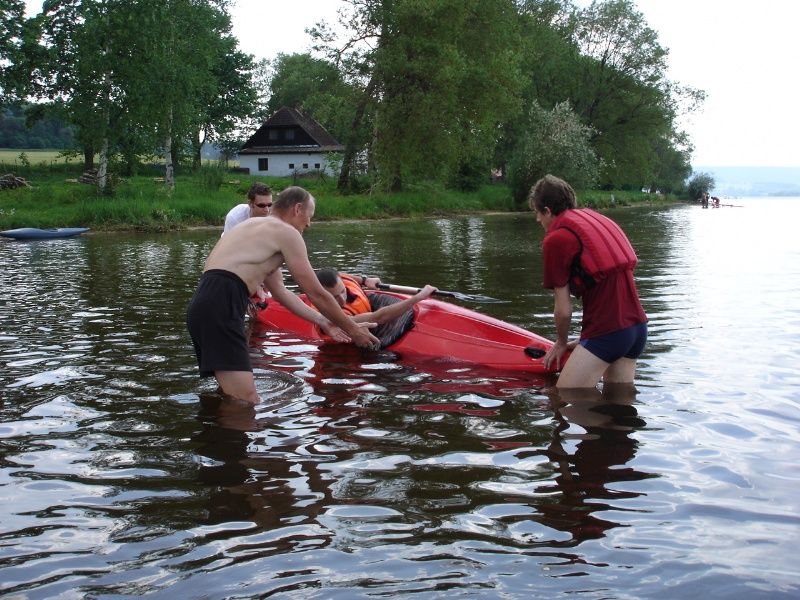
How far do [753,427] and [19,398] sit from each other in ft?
17.9

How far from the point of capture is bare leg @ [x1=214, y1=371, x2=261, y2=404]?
5.90 metres

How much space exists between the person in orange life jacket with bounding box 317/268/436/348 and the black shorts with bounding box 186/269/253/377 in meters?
2.24

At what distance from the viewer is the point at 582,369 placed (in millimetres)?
6152

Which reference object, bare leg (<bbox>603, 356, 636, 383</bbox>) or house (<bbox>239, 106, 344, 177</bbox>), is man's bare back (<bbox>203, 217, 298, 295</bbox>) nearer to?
bare leg (<bbox>603, 356, 636, 383</bbox>)

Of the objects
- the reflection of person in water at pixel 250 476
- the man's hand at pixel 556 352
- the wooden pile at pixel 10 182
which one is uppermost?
the wooden pile at pixel 10 182

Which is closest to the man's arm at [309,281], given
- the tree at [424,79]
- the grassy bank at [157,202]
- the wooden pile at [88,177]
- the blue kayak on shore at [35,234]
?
the blue kayak on shore at [35,234]

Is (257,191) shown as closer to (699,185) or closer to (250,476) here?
(250,476)

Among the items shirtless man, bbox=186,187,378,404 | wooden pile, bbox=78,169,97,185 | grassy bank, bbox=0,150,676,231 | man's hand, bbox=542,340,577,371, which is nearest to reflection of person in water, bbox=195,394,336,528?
shirtless man, bbox=186,187,378,404

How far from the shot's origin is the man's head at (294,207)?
6.14 meters

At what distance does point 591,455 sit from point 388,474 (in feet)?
4.26

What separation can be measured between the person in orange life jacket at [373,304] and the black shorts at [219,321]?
224cm

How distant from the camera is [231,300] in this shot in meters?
5.82

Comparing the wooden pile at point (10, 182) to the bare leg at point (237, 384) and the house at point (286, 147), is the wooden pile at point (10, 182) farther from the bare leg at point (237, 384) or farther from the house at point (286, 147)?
the house at point (286, 147)

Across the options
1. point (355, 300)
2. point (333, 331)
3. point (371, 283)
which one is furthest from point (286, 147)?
point (333, 331)
